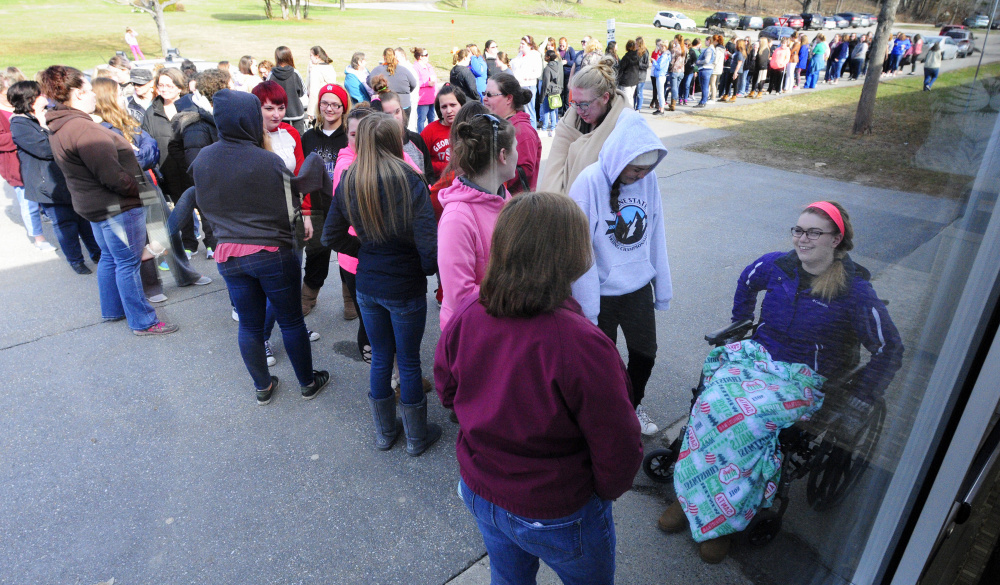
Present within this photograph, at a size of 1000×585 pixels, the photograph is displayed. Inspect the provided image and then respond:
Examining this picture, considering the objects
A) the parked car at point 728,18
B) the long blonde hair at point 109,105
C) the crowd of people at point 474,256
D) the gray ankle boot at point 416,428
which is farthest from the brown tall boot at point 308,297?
the parked car at point 728,18

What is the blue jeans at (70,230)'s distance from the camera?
4.95 m

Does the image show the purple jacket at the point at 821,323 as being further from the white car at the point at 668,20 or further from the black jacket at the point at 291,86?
the white car at the point at 668,20

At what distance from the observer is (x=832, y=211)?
1739mm

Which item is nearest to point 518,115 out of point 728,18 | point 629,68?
point 728,18

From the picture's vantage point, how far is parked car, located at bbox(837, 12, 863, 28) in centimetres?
124

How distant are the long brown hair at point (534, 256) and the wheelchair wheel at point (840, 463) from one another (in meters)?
0.90

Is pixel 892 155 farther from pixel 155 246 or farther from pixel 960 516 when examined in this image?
pixel 155 246

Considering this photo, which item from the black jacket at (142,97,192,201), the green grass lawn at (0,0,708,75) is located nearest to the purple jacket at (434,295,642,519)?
the black jacket at (142,97,192,201)

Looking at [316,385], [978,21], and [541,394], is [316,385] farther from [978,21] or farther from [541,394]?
[978,21]

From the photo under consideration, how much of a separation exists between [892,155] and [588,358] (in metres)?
0.80

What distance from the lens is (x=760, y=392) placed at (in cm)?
221

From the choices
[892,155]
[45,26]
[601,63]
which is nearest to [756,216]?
[601,63]

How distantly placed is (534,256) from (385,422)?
1999 mm

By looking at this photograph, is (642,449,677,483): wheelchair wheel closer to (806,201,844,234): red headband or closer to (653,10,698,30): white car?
(806,201,844,234): red headband
